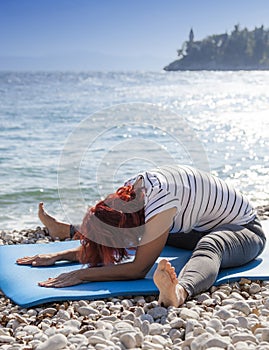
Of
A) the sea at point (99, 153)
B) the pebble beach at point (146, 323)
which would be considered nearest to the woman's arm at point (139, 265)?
the pebble beach at point (146, 323)

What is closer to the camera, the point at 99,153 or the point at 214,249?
the point at 214,249

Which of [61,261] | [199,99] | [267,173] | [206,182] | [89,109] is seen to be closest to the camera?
[206,182]

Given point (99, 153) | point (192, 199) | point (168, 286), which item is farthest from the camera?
point (99, 153)

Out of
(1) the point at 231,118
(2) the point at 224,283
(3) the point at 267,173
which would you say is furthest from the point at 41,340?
(1) the point at 231,118

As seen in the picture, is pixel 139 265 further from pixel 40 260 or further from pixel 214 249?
pixel 40 260

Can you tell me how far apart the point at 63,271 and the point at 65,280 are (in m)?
0.26

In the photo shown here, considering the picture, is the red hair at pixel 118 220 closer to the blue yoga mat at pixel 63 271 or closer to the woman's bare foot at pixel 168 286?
the blue yoga mat at pixel 63 271

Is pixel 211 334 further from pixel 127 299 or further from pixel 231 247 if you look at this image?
pixel 231 247

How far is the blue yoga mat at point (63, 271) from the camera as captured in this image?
2.84 meters

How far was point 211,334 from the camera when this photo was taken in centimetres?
223

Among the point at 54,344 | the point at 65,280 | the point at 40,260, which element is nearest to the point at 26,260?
the point at 40,260

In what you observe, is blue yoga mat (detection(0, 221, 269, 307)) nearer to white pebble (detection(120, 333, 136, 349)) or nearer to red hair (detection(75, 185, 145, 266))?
red hair (detection(75, 185, 145, 266))

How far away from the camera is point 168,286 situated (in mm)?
2592

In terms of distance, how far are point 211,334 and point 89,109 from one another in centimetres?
1973
